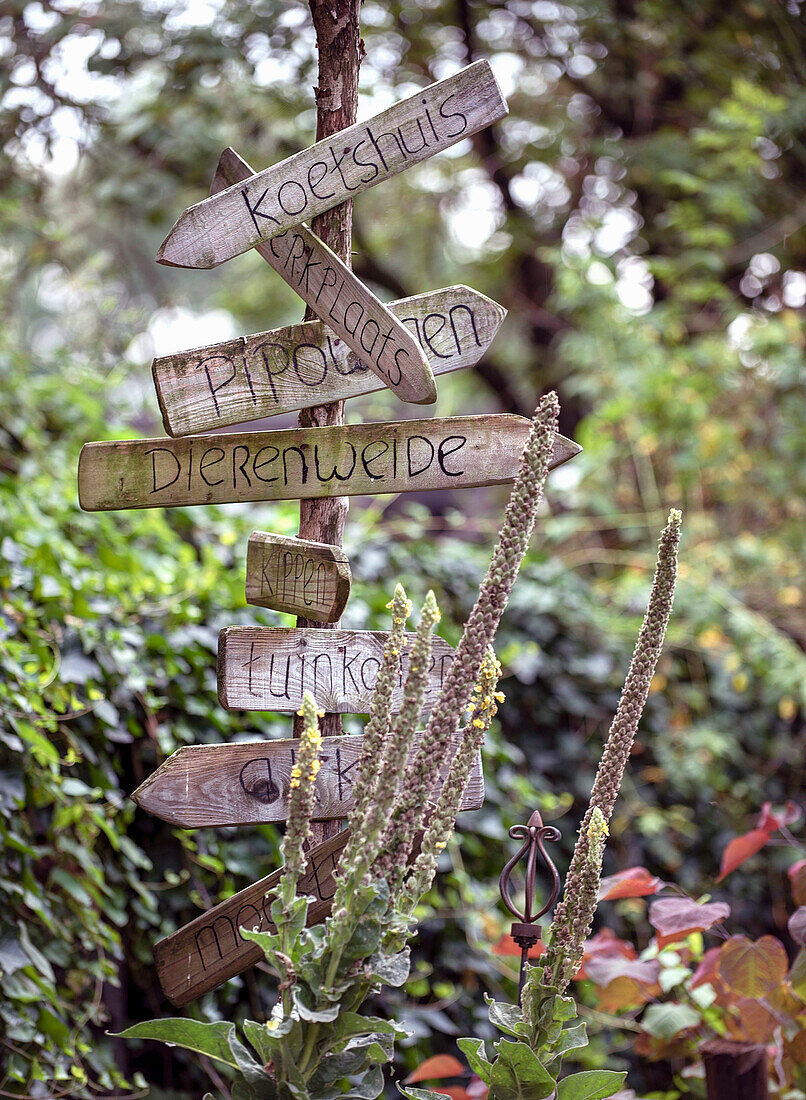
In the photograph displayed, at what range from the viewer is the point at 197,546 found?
274 centimetres

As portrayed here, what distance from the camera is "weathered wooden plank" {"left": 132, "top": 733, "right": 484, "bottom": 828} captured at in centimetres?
122

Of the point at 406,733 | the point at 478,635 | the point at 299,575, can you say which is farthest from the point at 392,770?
the point at 299,575

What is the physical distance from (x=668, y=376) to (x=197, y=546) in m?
2.03

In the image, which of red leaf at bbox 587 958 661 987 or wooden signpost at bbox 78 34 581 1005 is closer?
wooden signpost at bbox 78 34 581 1005

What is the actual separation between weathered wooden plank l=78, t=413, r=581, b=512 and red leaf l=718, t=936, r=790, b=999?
2.92 ft

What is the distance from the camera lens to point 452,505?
240 inches

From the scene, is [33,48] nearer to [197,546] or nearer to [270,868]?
[197,546]

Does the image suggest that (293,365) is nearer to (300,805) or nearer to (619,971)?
(300,805)

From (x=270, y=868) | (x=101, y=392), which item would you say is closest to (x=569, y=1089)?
(x=270, y=868)

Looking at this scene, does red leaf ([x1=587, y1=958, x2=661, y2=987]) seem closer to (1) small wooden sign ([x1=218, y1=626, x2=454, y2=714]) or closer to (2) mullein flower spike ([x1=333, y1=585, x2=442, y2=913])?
(1) small wooden sign ([x1=218, y1=626, x2=454, y2=714])

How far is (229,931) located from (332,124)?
3.84 ft

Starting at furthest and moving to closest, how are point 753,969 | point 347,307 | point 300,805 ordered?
point 753,969 < point 347,307 < point 300,805

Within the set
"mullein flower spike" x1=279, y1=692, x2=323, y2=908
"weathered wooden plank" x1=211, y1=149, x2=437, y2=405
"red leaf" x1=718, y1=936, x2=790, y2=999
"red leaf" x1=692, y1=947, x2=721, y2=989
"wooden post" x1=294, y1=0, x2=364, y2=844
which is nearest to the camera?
"mullein flower spike" x1=279, y1=692, x2=323, y2=908

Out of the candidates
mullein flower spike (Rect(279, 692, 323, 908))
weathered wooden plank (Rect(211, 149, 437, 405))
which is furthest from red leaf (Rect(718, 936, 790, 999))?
weathered wooden plank (Rect(211, 149, 437, 405))
